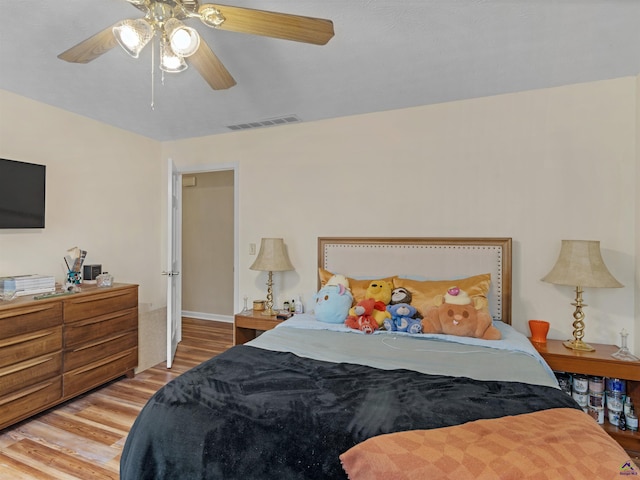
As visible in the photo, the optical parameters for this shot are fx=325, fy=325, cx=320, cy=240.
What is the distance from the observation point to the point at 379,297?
8.45 ft

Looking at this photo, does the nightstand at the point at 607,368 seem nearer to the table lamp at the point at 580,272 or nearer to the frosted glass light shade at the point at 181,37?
the table lamp at the point at 580,272

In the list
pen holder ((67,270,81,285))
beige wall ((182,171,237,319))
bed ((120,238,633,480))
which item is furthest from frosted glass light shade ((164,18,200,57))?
beige wall ((182,171,237,319))

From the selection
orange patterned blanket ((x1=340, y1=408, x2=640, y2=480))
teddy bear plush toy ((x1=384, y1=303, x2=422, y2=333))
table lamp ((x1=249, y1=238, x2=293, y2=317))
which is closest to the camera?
orange patterned blanket ((x1=340, y1=408, x2=640, y2=480))

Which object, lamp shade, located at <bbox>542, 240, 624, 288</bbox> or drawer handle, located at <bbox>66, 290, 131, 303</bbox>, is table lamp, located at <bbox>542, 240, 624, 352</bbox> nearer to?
lamp shade, located at <bbox>542, 240, 624, 288</bbox>

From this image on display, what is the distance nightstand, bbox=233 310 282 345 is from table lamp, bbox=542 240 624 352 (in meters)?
2.22

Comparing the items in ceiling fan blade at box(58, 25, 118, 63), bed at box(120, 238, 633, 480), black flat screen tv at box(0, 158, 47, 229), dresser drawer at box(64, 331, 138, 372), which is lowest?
dresser drawer at box(64, 331, 138, 372)

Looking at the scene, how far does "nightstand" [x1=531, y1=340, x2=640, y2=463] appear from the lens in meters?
2.04

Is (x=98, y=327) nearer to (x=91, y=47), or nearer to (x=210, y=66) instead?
(x=91, y=47)

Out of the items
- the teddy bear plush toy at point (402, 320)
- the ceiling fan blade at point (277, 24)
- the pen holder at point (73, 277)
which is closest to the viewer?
the ceiling fan blade at point (277, 24)

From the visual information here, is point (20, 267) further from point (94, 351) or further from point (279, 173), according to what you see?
point (279, 173)

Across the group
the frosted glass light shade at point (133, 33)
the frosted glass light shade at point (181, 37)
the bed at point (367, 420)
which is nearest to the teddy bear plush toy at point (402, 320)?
the bed at point (367, 420)

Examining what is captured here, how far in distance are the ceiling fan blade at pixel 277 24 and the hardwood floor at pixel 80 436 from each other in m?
2.43

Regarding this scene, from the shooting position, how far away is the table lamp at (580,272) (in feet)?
7.06

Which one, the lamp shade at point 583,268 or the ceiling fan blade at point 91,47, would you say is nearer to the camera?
the ceiling fan blade at point 91,47
